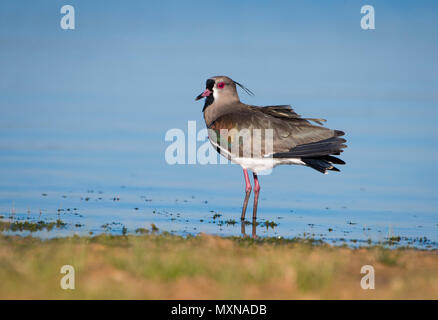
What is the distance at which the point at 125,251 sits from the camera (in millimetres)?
7500

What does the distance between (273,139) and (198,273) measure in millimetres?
5109

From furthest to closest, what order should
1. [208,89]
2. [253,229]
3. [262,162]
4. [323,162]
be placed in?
[208,89], [262,162], [323,162], [253,229]

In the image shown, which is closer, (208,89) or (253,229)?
(253,229)

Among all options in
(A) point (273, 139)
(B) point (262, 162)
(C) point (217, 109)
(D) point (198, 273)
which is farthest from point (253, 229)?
(D) point (198, 273)

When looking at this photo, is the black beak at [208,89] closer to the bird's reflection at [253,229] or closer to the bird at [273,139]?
the bird at [273,139]

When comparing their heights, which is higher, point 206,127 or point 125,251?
point 206,127

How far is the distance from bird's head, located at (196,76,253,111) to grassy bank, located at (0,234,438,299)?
187 inches

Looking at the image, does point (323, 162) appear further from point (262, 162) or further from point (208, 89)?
point (208, 89)

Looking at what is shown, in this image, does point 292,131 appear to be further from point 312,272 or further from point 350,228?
point 312,272

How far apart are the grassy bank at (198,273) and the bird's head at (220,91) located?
475 centimetres

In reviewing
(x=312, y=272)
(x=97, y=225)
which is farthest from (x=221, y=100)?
(x=312, y=272)

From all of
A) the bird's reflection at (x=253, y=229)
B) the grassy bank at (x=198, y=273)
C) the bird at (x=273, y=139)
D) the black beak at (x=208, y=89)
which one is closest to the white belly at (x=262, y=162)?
the bird at (x=273, y=139)

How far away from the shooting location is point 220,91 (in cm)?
1221
